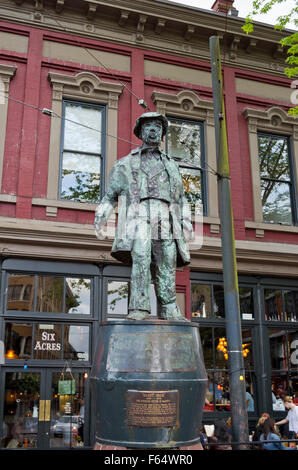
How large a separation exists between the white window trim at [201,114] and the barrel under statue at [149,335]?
235 inches

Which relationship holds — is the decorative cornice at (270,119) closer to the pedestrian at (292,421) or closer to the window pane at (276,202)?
the window pane at (276,202)

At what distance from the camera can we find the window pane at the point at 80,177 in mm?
10727

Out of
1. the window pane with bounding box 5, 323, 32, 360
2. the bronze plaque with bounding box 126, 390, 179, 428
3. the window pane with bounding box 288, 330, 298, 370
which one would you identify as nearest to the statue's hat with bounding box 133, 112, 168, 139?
the bronze plaque with bounding box 126, 390, 179, 428

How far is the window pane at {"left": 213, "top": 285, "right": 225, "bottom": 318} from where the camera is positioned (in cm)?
1098

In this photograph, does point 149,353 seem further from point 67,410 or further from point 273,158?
point 273,158

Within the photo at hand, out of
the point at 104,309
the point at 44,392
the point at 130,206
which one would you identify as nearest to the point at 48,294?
the point at 104,309

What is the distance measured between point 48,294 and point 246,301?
15.3 ft

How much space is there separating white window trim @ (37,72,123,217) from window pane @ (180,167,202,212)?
191 cm

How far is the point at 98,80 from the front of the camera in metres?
11.3

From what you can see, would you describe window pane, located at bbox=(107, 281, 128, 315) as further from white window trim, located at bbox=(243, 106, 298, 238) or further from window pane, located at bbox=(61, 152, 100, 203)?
white window trim, located at bbox=(243, 106, 298, 238)

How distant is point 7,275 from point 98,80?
5069mm

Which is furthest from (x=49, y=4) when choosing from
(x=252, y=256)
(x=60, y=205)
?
(x=252, y=256)

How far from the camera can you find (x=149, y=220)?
17.1 ft
